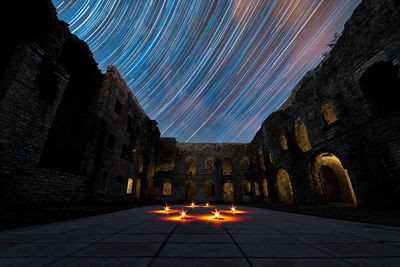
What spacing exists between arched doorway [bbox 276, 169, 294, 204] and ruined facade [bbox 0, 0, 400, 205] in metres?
0.08

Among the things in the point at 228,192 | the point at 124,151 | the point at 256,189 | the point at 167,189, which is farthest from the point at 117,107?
the point at 256,189

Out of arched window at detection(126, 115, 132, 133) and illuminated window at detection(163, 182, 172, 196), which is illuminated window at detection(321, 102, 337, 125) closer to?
arched window at detection(126, 115, 132, 133)

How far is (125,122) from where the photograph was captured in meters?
13.8

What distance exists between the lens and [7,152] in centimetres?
570

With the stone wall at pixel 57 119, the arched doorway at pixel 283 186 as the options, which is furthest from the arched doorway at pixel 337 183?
the stone wall at pixel 57 119

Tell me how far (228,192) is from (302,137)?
38.3ft

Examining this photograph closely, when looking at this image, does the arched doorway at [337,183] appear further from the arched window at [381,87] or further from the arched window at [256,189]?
the arched window at [256,189]

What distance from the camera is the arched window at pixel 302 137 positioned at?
10.7 meters

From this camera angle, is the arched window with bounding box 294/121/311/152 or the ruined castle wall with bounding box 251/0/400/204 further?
the arched window with bounding box 294/121/311/152

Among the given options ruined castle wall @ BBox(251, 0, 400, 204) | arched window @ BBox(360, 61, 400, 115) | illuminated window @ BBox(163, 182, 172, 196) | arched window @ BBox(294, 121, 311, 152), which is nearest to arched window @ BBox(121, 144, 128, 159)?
illuminated window @ BBox(163, 182, 172, 196)

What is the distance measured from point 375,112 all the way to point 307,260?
802 cm

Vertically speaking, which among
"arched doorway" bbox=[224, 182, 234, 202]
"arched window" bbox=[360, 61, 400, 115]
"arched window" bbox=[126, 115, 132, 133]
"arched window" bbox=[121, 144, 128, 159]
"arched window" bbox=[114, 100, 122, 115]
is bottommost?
"arched doorway" bbox=[224, 182, 234, 202]

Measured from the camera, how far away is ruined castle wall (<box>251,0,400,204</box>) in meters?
5.77

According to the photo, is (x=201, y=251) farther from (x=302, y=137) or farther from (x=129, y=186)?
(x=129, y=186)
